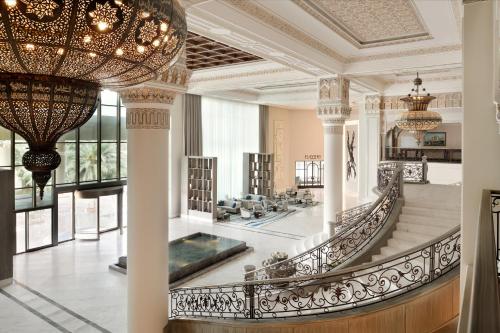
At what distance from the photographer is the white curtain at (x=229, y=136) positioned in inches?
650

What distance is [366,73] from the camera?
348 inches

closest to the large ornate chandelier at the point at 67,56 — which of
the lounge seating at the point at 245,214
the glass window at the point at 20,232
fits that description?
the glass window at the point at 20,232

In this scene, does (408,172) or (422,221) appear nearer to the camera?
(422,221)

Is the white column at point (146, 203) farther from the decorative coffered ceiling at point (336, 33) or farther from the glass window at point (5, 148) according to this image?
the glass window at point (5, 148)

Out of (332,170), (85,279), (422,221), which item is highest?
(332,170)

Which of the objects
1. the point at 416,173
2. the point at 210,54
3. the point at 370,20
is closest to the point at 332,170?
the point at 370,20

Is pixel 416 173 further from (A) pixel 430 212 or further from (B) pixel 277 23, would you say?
(B) pixel 277 23

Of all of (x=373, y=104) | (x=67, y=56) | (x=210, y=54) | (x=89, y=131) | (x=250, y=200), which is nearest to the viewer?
(x=67, y=56)

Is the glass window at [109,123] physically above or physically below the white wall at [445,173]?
above

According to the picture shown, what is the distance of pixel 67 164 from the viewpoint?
1205 cm

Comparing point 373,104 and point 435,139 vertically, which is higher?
point 373,104

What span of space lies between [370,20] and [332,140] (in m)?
3.75

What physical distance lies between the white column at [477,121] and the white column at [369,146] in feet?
32.0

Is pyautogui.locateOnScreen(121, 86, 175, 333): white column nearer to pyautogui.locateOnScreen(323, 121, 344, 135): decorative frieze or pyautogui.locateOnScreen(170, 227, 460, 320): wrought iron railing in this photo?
pyautogui.locateOnScreen(170, 227, 460, 320): wrought iron railing
